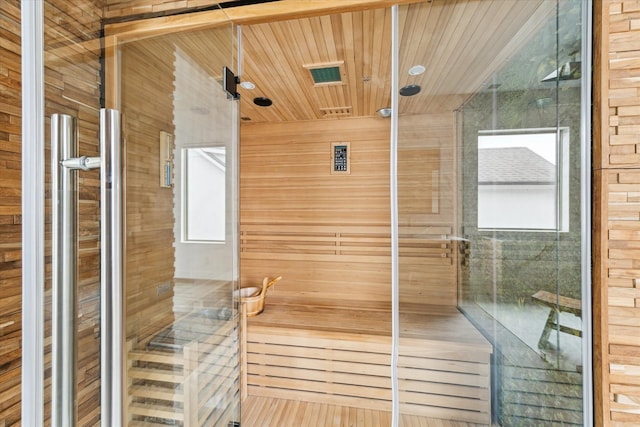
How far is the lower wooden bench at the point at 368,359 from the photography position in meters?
1.50

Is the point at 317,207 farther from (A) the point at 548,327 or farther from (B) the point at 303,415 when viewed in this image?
(A) the point at 548,327

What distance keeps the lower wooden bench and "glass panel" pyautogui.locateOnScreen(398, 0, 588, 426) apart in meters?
0.01

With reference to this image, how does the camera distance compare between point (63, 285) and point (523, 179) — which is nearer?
point (63, 285)

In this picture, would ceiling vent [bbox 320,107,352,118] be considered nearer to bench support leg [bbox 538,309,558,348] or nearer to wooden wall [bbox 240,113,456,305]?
wooden wall [bbox 240,113,456,305]

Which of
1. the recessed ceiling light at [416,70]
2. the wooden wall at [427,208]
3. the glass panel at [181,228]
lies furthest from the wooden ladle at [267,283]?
the recessed ceiling light at [416,70]

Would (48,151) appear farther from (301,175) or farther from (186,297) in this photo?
(301,175)

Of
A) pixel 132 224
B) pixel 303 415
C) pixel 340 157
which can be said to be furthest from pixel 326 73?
pixel 303 415

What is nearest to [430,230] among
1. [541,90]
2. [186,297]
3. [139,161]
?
[541,90]

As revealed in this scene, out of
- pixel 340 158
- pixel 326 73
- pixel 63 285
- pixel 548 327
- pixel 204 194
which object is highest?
pixel 326 73

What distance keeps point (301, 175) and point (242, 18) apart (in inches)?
75.7

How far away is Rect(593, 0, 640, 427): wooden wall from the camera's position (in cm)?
87

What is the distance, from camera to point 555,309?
106cm

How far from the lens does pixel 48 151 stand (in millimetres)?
640

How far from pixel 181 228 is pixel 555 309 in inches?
59.6
